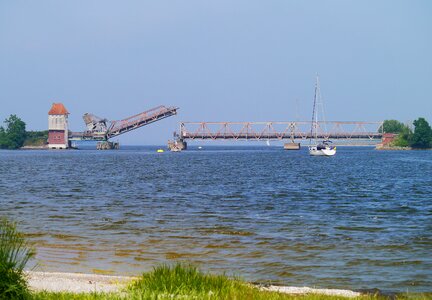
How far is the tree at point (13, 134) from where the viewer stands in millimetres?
189625

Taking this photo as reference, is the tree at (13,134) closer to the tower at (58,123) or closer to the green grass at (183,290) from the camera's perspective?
the tower at (58,123)

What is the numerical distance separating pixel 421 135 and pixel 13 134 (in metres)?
115

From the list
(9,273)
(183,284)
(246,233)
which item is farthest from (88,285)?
(246,233)

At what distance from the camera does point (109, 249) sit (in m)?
16.0

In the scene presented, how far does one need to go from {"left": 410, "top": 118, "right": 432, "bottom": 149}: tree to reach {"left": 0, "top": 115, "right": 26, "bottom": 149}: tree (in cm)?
11047

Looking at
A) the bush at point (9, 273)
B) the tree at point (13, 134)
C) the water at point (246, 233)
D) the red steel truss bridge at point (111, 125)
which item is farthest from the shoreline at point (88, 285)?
the tree at point (13, 134)

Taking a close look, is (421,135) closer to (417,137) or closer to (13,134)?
(417,137)

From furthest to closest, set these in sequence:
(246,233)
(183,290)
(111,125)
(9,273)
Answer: (111,125) < (246,233) < (183,290) < (9,273)

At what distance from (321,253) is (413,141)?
171660 millimetres

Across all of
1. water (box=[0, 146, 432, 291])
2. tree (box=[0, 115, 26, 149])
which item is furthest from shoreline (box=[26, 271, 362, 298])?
tree (box=[0, 115, 26, 149])

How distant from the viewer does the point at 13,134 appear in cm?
19225

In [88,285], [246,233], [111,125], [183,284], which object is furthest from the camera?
[111,125]

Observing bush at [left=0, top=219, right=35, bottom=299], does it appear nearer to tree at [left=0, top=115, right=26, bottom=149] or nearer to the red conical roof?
the red conical roof

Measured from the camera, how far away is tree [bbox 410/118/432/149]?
170250 mm
